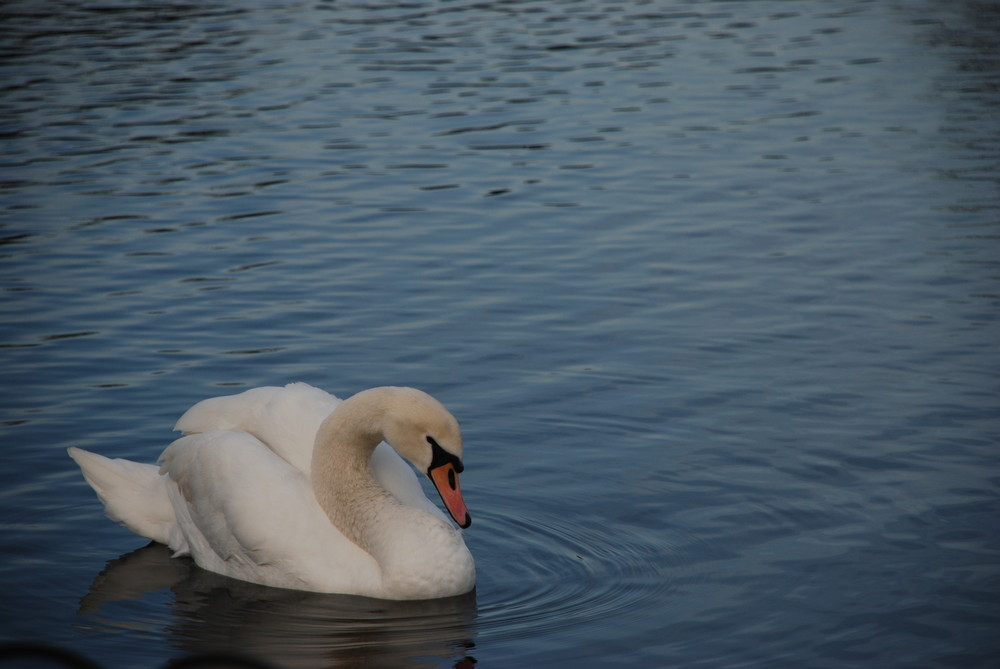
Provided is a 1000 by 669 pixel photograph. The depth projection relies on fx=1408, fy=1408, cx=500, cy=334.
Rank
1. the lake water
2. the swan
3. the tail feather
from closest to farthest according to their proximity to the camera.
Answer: the lake water → the swan → the tail feather

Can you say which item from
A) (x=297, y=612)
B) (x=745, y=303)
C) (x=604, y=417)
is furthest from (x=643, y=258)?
(x=297, y=612)

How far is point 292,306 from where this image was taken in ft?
39.9

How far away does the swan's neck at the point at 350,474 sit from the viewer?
7.46 meters

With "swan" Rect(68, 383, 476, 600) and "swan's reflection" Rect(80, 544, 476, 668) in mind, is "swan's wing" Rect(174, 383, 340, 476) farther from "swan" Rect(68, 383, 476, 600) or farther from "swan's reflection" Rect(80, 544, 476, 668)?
"swan's reflection" Rect(80, 544, 476, 668)

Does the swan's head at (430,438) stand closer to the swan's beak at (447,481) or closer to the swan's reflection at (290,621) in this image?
the swan's beak at (447,481)

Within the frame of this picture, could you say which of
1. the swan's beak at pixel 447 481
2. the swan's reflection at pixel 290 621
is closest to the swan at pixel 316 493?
the swan's beak at pixel 447 481

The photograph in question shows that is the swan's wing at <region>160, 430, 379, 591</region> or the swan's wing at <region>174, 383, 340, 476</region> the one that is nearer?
the swan's wing at <region>160, 430, 379, 591</region>

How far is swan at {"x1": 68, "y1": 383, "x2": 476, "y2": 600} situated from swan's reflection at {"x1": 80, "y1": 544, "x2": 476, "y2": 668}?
107mm

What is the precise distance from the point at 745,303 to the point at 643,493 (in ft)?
12.4

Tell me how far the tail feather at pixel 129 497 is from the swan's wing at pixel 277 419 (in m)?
0.49

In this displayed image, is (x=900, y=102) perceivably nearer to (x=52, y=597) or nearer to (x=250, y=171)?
(x=250, y=171)

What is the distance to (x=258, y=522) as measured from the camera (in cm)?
746

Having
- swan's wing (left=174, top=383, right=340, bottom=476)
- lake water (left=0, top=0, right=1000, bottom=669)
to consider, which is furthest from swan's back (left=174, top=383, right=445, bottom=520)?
lake water (left=0, top=0, right=1000, bottom=669)

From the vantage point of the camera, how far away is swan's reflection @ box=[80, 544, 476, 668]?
670cm
